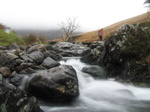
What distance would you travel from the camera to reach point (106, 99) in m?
6.72

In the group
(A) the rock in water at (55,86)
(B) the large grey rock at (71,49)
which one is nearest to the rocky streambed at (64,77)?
(A) the rock in water at (55,86)

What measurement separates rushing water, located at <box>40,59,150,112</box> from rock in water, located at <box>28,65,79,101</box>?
35 centimetres

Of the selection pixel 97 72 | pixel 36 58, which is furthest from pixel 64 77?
pixel 36 58

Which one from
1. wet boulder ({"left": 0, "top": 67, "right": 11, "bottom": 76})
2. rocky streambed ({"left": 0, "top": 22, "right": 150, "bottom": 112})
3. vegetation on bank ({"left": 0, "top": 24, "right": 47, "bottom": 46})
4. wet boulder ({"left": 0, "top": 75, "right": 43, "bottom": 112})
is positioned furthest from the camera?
vegetation on bank ({"left": 0, "top": 24, "right": 47, "bottom": 46})

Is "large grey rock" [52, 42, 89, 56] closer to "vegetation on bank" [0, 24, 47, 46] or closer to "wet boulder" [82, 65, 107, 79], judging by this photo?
"vegetation on bank" [0, 24, 47, 46]

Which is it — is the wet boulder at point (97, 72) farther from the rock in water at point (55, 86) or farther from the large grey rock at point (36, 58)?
the large grey rock at point (36, 58)

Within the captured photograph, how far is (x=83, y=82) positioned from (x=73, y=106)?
8.01ft

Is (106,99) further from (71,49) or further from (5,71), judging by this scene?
(71,49)

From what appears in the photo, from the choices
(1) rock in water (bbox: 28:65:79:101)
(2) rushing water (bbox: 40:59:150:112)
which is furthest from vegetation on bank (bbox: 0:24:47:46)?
(2) rushing water (bbox: 40:59:150:112)

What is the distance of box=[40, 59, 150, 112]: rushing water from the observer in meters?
5.75

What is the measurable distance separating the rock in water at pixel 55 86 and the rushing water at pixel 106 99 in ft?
1.15

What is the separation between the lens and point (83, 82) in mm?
8180

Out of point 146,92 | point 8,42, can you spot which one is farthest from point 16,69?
point 8,42

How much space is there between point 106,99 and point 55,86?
2.81 m
